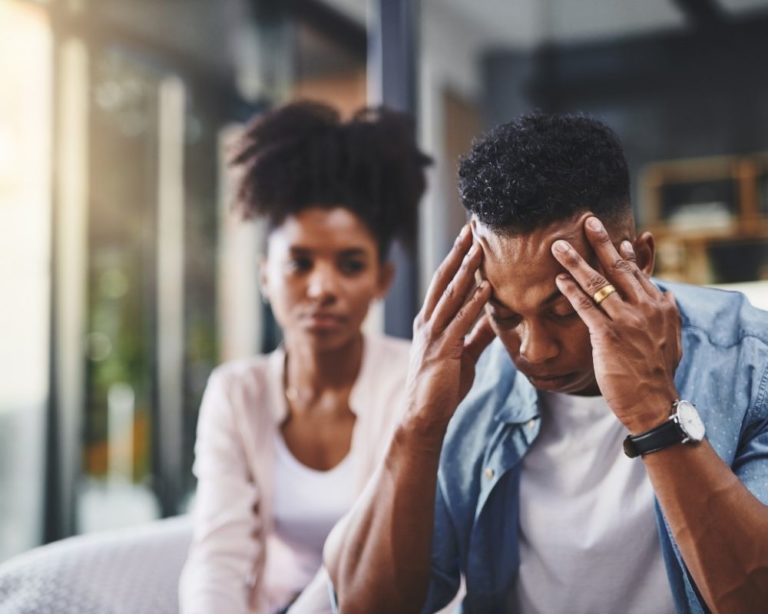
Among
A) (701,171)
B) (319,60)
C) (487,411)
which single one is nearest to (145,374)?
(319,60)

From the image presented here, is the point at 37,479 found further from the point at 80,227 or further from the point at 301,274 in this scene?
the point at 301,274

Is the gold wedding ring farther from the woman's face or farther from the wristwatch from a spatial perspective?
the woman's face

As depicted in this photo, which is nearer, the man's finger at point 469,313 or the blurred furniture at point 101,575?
the man's finger at point 469,313

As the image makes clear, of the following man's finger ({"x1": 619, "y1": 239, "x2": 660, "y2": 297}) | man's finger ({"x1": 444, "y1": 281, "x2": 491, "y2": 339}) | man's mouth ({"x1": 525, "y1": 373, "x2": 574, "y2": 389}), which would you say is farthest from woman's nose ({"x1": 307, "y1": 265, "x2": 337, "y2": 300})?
man's finger ({"x1": 619, "y1": 239, "x2": 660, "y2": 297})

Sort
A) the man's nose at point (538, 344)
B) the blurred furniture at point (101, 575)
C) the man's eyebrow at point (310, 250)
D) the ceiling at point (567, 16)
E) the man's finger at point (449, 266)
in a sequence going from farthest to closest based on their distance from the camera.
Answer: the ceiling at point (567, 16)
the man's eyebrow at point (310, 250)
the blurred furniture at point (101, 575)
the man's finger at point (449, 266)
the man's nose at point (538, 344)

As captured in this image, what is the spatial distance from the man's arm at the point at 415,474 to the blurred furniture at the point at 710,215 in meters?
4.72

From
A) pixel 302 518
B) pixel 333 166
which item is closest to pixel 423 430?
pixel 302 518

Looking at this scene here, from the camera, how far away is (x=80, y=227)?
342cm

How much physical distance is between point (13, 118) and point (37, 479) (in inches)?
55.6

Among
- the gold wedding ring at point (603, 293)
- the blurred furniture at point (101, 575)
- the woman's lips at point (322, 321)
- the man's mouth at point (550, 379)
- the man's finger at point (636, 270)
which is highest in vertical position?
the man's finger at point (636, 270)

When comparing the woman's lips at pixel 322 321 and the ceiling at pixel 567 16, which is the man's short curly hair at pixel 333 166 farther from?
the ceiling at pixel 567 16

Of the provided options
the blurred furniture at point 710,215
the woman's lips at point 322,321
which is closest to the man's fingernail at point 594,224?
the woman's lips at point 322,321

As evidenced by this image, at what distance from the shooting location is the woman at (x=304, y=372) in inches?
65.0

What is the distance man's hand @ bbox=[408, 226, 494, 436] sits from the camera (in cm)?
121
